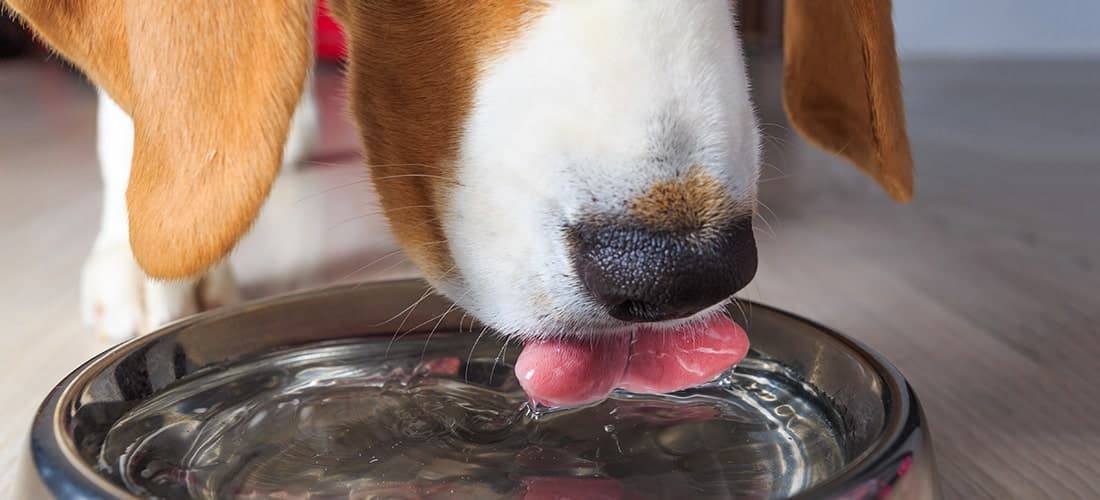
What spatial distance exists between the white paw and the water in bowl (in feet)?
1.14

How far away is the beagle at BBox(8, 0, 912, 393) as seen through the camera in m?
0.75

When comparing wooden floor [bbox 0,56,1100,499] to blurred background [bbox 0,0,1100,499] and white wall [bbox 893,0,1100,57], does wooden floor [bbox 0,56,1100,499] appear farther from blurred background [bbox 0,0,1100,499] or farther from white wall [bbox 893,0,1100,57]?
white wall [bbox 893,0,1100,57]

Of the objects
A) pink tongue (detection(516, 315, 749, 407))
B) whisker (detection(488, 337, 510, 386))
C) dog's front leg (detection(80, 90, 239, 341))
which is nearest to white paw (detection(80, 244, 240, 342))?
dog's front leg (detection(80, 90, 239, 341))

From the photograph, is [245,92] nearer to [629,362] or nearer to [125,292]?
[629,362]

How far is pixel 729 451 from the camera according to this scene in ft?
2.71

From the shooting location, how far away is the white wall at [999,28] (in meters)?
4.19

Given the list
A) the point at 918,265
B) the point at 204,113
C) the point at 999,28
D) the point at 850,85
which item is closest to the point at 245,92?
the point at 204,113

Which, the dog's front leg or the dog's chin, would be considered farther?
the dog's front leg

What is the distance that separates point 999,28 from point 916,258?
2.97 m

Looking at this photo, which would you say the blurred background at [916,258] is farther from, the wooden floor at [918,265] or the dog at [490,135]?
the dog at [490,135]

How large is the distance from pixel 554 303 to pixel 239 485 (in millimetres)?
235

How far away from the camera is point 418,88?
0.93 meters

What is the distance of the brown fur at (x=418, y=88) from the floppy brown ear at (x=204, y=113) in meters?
0.08

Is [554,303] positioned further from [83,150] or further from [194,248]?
[83,150]
